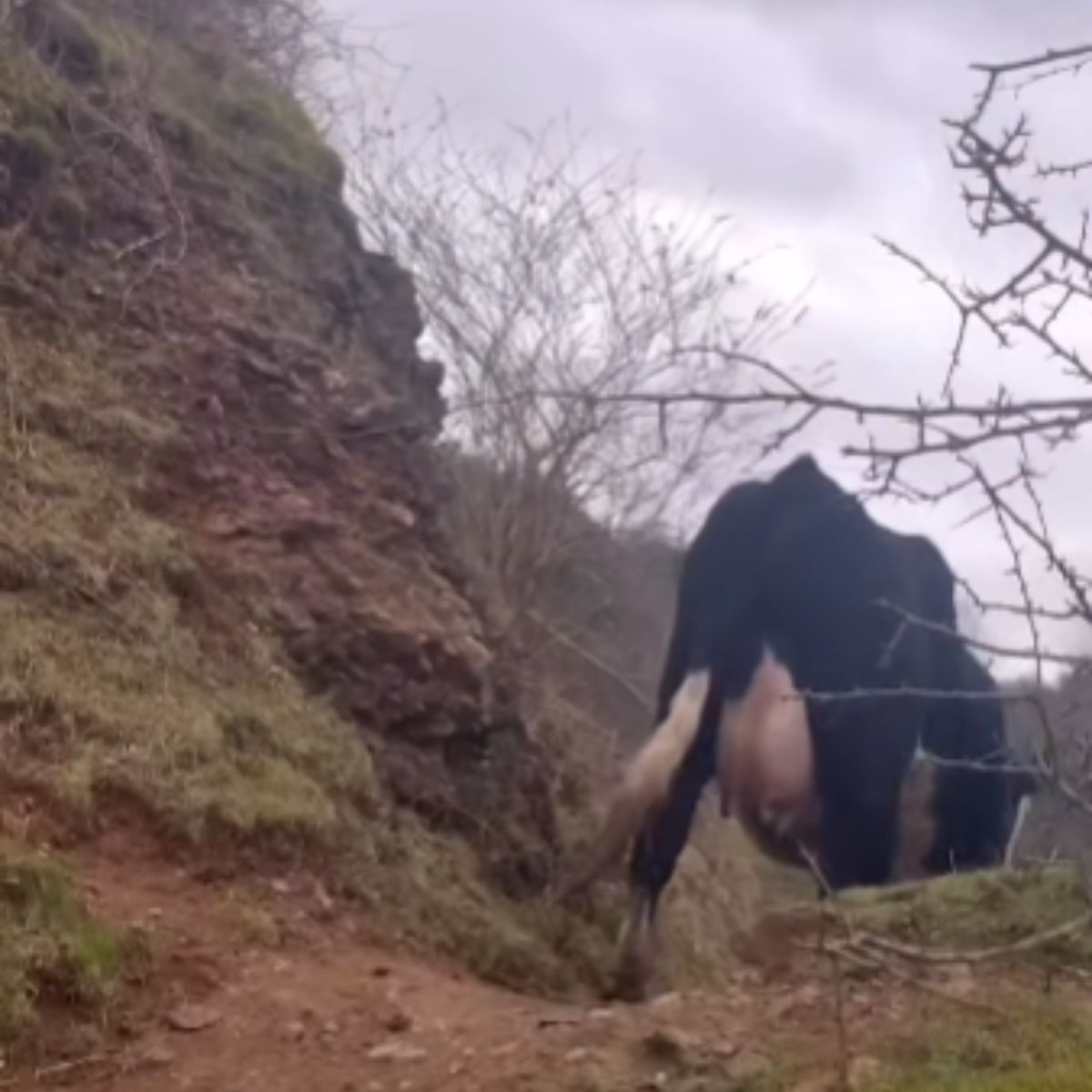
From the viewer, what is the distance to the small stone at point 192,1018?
606 centimetres

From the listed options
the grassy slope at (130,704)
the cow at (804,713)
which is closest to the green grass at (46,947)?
the grassy slope at (130,704)

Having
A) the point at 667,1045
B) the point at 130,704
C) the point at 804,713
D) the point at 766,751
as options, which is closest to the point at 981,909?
the point at 667,1045

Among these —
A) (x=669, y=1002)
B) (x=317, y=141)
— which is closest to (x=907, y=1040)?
(x=669, y=1002)

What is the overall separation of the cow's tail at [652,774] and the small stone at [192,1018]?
2.21m

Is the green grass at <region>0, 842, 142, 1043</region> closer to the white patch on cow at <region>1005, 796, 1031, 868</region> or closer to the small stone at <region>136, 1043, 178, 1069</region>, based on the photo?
the small stone at <region>136, 1043, 178, 1069</region>

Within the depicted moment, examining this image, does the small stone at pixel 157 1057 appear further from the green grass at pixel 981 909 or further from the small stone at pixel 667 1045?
the green grass at pixel 981 909

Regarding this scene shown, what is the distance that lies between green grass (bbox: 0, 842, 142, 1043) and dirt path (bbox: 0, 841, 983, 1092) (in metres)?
0.12

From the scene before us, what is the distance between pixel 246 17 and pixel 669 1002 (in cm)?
940

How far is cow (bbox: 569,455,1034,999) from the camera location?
809 centimetres

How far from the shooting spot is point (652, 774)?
26.3ft

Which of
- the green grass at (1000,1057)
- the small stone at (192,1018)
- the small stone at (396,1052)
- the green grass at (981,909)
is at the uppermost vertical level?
the green grass at (981,909)

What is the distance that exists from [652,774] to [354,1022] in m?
2.15

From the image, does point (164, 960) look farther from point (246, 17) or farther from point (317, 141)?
point (246, 17)

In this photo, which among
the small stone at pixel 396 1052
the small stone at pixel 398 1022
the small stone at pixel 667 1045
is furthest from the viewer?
the small stone at pixel 398 1022
